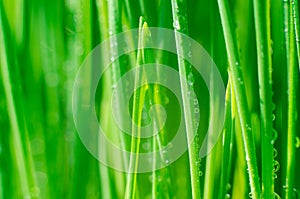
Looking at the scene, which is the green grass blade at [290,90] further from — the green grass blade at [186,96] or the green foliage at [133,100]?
the green grass blade at [186,96]

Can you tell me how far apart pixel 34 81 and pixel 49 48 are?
4 centimetres

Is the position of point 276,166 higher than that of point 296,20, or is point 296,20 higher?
point 296,20

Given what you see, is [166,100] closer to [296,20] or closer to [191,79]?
[191,79]

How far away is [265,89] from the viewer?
52 cm

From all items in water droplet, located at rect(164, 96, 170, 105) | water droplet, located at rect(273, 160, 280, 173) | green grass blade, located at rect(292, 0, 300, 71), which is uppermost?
green grass blade, located at rect(292, 0, 300, 71)

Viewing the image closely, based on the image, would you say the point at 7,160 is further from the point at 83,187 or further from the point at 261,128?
the point at 261,128

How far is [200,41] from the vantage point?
53cm

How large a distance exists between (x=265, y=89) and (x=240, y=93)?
4cm

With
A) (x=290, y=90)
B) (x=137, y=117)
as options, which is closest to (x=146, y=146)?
(x=137, y=117)

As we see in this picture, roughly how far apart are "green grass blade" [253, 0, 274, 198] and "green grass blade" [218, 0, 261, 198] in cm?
2

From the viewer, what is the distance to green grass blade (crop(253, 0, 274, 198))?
510mm

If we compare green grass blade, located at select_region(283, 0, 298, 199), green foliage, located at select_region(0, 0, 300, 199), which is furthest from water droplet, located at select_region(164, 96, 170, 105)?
green grass blade, located at select_region(283, 0, 298, 199)

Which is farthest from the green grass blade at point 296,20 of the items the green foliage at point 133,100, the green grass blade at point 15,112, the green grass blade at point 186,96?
the green grass blade at point 15,112

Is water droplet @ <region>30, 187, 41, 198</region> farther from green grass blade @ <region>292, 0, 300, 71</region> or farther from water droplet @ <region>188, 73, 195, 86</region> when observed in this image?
green grass blade @ <region>292, 0, 300, 71</region>
